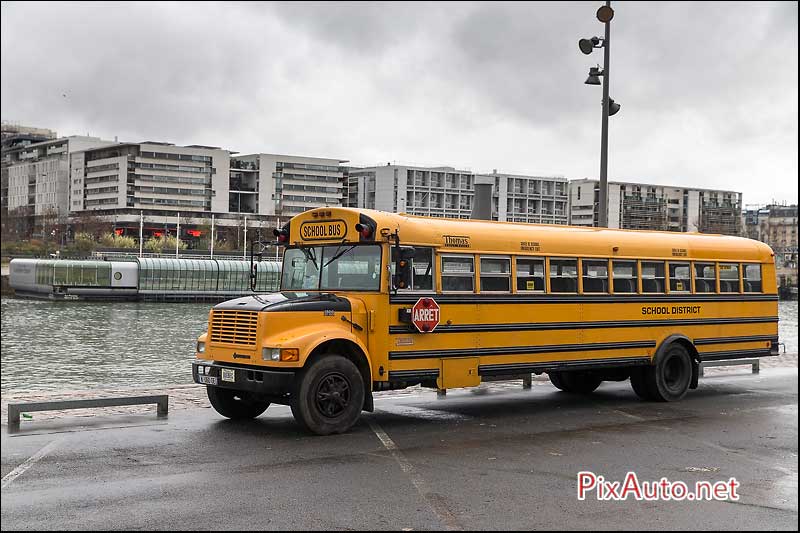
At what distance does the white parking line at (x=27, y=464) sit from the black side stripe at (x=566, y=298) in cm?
452

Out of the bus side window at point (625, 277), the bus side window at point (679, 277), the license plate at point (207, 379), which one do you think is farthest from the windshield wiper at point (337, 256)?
the bus side window at point (679, 277)

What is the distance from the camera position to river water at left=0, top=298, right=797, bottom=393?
29.3 meters

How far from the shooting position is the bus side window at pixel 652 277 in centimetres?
1681

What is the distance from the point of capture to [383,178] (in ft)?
207

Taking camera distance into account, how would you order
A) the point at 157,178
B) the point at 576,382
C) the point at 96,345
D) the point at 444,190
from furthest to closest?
1. the point at 157,178
2. the point at 444,190
3. the point at 96,345
4. the point at 576,382

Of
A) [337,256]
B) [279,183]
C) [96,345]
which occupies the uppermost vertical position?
[279,183]

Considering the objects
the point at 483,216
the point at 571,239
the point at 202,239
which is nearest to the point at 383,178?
the point at 483,216

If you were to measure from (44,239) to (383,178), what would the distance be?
108 metres

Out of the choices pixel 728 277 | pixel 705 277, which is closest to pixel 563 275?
pixel 705 277

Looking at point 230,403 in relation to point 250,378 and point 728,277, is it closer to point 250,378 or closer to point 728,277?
point 250,378

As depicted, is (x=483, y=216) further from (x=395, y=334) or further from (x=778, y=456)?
(x=778, y=456)

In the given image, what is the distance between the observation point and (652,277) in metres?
16.9

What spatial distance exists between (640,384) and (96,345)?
34.2 meters

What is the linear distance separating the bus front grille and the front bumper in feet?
1.05
